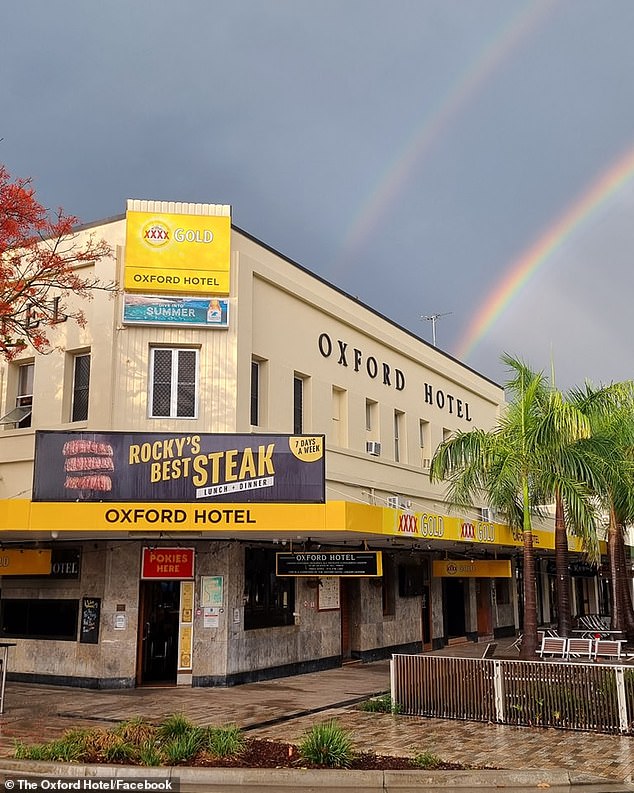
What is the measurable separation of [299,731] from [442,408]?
Result: 693 inches

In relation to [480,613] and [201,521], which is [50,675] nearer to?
[201,521]

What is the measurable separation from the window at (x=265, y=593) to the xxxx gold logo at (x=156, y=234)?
6.99 meters

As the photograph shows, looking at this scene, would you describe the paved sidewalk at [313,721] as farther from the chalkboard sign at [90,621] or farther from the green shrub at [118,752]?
the green shrub at [118,752]

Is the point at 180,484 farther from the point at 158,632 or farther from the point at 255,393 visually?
the point at 255,393

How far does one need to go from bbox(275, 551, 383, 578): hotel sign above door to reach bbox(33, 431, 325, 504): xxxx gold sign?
190 cm

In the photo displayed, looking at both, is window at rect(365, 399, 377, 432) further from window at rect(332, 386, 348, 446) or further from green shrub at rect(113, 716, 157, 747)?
green shrub at rect(113, 716, 157, 747)

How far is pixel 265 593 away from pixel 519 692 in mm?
7234

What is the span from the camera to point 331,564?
16719 mm

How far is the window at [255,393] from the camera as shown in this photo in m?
18.8

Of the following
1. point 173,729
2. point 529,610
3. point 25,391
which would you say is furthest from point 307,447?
point 25,391

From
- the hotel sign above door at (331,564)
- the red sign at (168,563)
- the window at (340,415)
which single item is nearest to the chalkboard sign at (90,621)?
the red sign at (168,563)

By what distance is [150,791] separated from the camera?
28.7 ft

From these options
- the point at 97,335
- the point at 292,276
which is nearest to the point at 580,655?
the point at 292,276

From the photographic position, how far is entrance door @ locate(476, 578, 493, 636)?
101 ft
